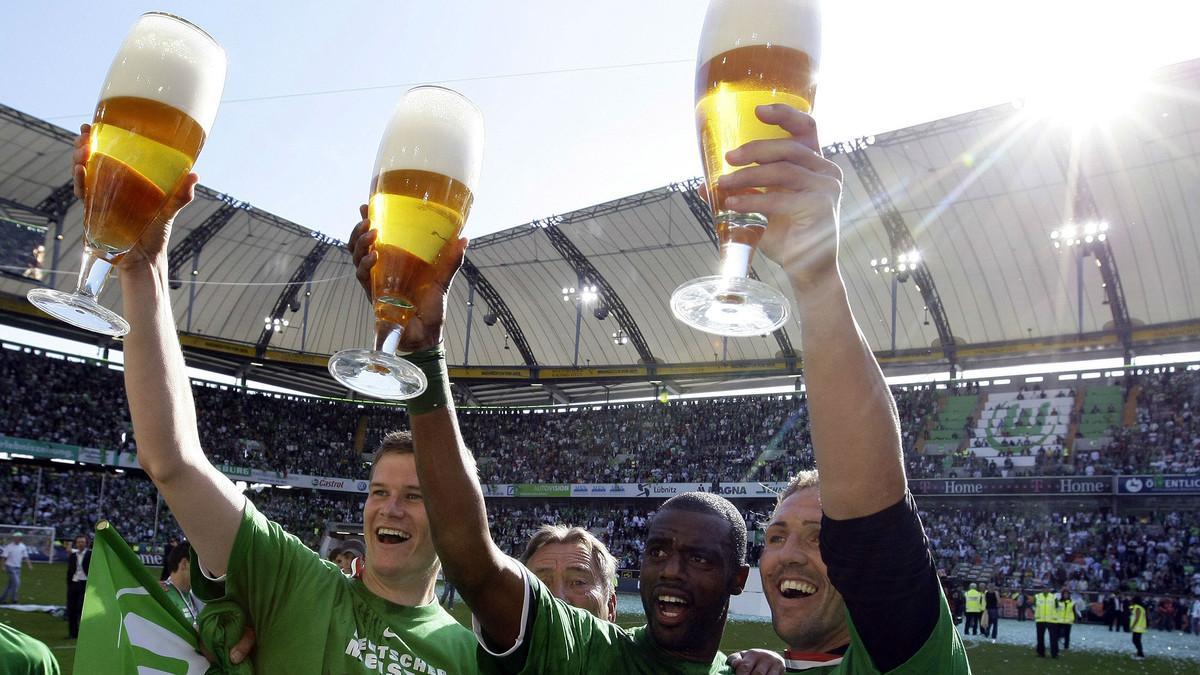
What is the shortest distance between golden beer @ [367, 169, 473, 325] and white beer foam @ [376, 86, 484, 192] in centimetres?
3

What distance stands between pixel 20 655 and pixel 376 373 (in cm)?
129

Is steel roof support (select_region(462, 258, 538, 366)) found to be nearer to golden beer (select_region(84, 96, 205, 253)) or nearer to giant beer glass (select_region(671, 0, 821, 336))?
golden beer (select_region(84, 96, 205, 253))

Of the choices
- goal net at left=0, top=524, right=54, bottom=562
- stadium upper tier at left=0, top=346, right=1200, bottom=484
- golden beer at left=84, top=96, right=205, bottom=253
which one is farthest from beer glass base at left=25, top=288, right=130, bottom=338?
stadium upper tier at left=0, top=346, right=1200, bottom=484

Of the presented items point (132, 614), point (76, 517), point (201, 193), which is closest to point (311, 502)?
point (76, 517)

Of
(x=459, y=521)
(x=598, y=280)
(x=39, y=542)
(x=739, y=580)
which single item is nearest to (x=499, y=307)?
(x=598, y=280)

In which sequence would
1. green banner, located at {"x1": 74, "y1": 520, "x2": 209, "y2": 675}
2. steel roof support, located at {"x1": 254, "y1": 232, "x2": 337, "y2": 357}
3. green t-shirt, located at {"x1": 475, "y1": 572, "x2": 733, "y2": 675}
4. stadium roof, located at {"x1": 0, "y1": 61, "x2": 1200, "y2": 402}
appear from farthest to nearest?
steel roof support, located at {"x1": 254, "y1": 232, "x2": 337, "y2": 357} → stadium roof, located at {"x1": 0, "y1": 61, "x2": 1200, "y2": 402} → green banner, located at {"x1": 74, "y1": 520, "x2": 209, "y2": 675} → green t-shirt, located at {"x1": 475, "y1": 572, "x2": 733, "y2": 675}

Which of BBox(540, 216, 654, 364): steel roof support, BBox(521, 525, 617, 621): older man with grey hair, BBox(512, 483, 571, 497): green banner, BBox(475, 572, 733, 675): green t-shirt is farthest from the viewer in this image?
BBox(512, 483, 571, 497): green banner

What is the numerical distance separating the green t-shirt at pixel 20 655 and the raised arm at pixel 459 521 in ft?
3.10

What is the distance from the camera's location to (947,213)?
1012 inches

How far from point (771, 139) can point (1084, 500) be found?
2958cm

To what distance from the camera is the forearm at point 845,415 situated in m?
1.11

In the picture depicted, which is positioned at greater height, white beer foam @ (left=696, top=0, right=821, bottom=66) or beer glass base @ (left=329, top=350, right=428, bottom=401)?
white beer foam @ (left=696, top=0, right=821, bottom=66)

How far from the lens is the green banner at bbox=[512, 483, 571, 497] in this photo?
35875 mm

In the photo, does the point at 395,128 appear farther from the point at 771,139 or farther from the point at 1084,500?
the point at 1084,500
